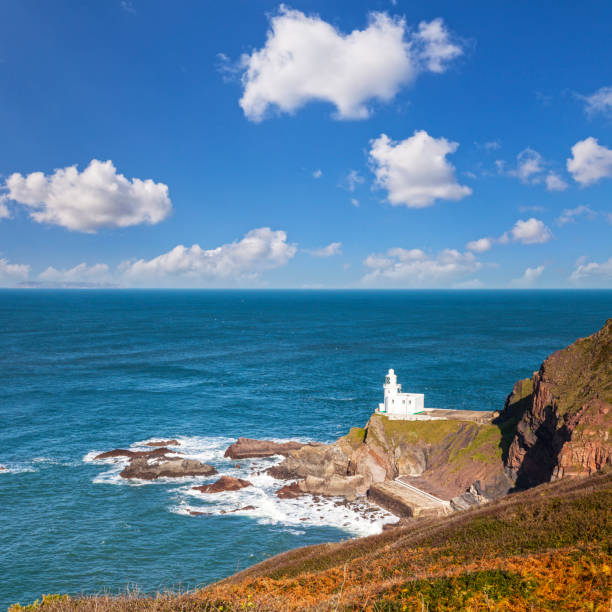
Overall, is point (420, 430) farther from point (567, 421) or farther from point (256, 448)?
point (256, 448)

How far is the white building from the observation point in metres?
70.8

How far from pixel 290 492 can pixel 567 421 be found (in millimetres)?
33495

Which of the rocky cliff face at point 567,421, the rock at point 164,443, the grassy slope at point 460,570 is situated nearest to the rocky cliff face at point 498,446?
the rocky cliff face at point 567,421

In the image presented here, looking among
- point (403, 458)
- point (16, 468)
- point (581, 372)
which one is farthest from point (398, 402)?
point (16, 468)

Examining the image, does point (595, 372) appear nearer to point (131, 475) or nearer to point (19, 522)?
point (131, 475)

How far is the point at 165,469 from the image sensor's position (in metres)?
64.2

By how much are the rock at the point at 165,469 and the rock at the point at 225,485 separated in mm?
3955

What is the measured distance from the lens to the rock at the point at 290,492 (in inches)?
2329

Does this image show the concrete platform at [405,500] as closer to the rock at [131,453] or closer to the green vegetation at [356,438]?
the green vegetation at [356,438]

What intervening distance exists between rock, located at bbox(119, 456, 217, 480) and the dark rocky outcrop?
6184mm

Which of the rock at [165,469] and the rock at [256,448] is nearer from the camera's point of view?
the rock at [165,469]

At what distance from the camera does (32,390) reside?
10125 centimetres

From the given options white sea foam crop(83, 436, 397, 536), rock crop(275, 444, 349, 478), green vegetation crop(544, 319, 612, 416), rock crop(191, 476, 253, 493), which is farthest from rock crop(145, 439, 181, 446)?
green vegetation crop(544, 319, 612, 416)

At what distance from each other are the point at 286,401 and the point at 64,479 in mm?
47192
